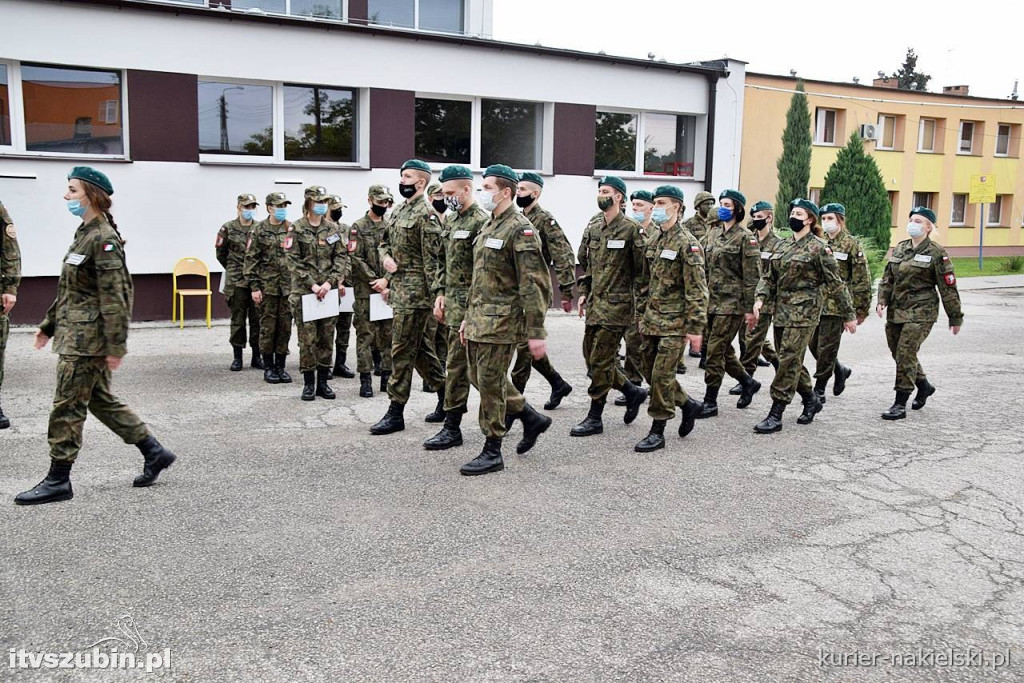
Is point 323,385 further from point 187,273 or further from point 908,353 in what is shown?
point 187,273

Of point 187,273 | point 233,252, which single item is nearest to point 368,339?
point 233,252

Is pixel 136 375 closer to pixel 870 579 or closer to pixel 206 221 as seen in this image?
pixel 206 221

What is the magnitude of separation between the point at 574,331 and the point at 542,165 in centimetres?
443

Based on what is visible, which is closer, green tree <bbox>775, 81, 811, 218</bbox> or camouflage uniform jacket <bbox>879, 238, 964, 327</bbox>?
camouflage uniform jacket <bbox>879, 238, 964, 327</bbox>

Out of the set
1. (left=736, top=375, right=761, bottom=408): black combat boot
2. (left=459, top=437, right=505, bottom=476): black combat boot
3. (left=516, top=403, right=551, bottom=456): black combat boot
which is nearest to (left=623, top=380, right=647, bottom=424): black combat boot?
(left=516, top=403, right=551, bottom=456): black combat boot

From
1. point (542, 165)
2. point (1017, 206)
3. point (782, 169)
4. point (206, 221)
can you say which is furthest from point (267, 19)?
point (1017, 206)

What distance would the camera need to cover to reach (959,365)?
11750 millimetres

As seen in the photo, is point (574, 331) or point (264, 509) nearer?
point (264, 509)

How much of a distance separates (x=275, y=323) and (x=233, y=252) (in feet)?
4.40

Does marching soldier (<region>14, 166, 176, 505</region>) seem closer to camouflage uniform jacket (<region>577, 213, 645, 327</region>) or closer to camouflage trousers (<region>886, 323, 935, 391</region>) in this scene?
camouflage uniform jacket (<region>577, 213, 645, 327</region>)

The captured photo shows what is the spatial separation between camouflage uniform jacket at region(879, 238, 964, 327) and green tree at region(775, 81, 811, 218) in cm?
1609

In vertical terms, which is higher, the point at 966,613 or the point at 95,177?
the point at 95,177

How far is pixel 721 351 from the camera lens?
8.79 meters

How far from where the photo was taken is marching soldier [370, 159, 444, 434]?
7.49 meters
